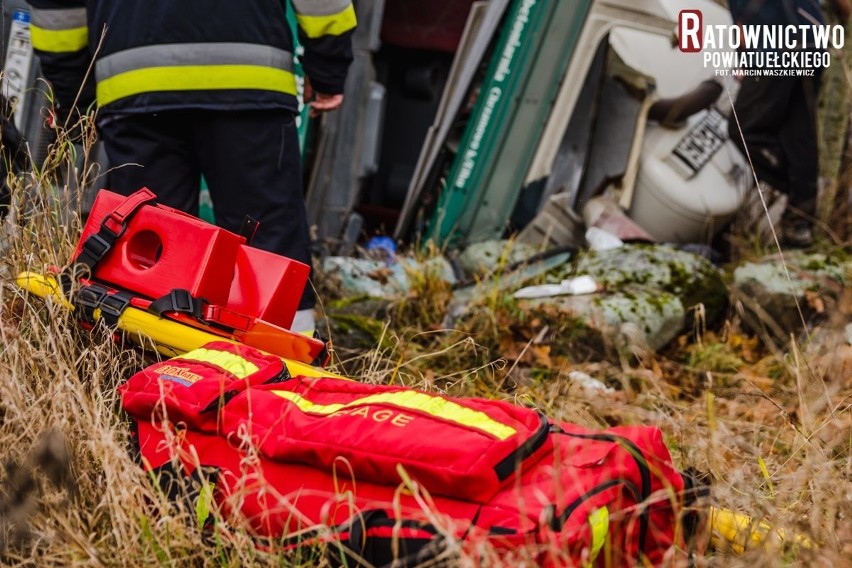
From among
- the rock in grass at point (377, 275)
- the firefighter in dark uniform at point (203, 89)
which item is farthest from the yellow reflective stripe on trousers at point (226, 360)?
the rock in grass at point (377, 275)

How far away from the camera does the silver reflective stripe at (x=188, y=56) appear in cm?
299

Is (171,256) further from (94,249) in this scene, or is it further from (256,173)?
(256,173)

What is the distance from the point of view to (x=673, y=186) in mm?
5527

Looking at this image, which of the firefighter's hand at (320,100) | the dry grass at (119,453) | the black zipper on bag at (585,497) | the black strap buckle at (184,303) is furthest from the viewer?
the firefighter's hand at (320,100)

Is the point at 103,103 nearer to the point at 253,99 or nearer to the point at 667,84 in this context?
the point at 253,99

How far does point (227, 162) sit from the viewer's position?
307 cm

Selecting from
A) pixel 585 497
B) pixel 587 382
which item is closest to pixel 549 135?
pixel 587 382

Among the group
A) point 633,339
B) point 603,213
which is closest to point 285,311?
point 633,339

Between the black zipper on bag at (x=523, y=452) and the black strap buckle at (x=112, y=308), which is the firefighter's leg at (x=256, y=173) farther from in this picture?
the black zipper on bag at (x=523, y=452)

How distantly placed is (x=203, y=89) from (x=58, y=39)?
22.2 inches

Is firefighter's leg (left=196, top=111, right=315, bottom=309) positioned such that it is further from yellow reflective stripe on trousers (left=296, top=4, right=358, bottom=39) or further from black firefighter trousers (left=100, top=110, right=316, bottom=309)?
yellow reflective stripe on trousers (left=296, top=4, right=358, bottom=39)

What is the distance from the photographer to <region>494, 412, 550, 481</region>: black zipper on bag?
1.72 m

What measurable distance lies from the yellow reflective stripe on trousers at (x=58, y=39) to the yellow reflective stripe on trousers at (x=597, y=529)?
2.36m

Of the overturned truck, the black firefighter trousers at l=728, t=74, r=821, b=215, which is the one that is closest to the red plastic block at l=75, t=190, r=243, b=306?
the overturned truck
